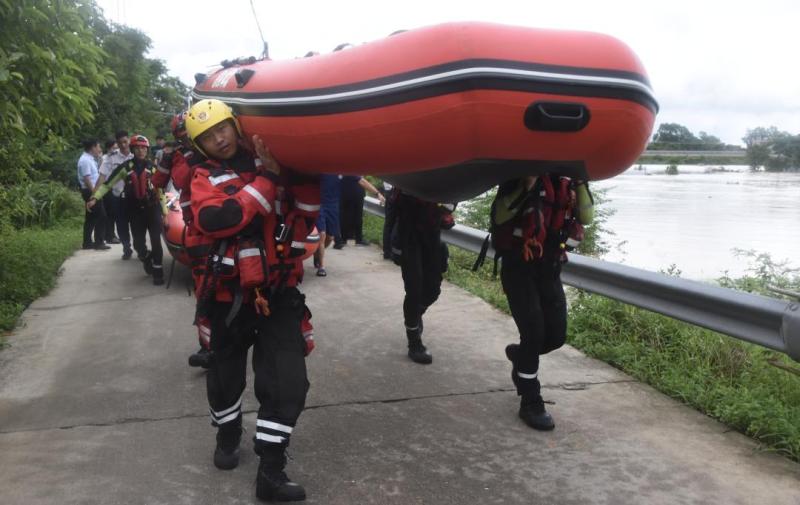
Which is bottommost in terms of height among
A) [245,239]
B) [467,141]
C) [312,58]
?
[245,239]

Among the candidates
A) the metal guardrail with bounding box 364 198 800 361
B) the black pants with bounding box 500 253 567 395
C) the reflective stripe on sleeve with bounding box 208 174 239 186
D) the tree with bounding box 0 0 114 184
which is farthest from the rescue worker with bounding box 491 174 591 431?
the tree with bounding box 0 0 114 184

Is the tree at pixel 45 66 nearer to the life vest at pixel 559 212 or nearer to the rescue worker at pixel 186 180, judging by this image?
the rescue worker at pixel 186 180

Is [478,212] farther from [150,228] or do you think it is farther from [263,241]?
[263,241]

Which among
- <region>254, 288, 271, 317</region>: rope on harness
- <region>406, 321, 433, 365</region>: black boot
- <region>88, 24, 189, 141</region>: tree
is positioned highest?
<region>88, 24, 189, 141</region>: tree

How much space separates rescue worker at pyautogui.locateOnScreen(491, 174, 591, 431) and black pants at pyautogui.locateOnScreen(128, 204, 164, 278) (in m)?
5.19

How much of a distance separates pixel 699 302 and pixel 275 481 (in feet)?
8.63

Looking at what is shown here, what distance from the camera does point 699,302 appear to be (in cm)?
414

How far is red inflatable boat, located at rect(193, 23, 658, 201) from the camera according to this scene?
2.83m

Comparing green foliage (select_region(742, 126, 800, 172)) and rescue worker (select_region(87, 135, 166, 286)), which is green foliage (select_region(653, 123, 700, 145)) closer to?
green foliage (select_region(742, 126, 800, 172))

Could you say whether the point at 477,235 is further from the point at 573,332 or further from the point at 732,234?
the point at 732,234

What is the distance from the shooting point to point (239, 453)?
3.58 meters

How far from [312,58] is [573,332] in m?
3.27

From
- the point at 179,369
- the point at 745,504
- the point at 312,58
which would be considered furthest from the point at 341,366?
the point at 745,504

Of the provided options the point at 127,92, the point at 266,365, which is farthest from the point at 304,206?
the point at 127,92
